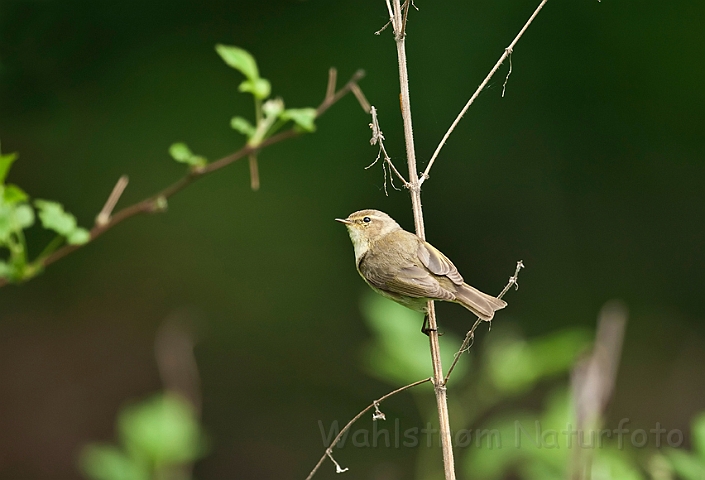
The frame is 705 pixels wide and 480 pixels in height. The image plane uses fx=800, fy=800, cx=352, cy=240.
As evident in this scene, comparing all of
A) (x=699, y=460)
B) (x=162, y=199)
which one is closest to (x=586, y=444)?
(x=699, y=460)

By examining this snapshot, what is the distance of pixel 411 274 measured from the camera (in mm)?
2947

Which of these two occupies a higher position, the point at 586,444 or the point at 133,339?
the point at 586,444

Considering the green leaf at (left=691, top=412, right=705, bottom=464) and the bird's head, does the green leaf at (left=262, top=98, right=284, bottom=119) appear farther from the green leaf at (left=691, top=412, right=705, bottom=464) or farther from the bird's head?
the green leaf at (left=691, top=412, right=705, bottom=464)

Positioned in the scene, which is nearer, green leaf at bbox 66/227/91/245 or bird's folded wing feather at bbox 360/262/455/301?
green leaf at bbox 66/227/91/245

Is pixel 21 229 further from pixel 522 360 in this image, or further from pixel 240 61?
pixel 522 360

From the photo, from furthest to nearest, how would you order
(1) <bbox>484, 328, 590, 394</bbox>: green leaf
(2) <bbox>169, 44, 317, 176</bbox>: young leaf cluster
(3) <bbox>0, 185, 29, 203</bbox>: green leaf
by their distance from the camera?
(1) <bbox>484, 328, 590, 394</bbox>: green leaf → (2) <bbox>169, 44, 317, 176</bbox>: young leaf cluster → (3) <bbox>0, 185, 29, 203</bbox>: green leaf

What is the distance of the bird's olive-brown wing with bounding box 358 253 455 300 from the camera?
279 cm

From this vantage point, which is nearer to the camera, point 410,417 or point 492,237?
point 410,417

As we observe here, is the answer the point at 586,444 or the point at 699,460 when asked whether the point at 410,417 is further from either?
the point at 586,444

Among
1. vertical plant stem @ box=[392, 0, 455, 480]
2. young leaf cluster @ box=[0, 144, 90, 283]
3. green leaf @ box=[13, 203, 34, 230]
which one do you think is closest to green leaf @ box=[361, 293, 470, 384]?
vertical plant stem @ box=[392, 0, 455, 480]

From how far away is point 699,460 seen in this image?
1959 mm

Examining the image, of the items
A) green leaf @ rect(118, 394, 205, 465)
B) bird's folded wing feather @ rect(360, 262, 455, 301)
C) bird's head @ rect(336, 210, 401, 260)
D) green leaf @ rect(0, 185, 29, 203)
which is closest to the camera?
green leaf @ rect(0, 185, 29, 203)

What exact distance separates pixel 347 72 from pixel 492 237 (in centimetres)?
202

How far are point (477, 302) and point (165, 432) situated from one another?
1.13m
